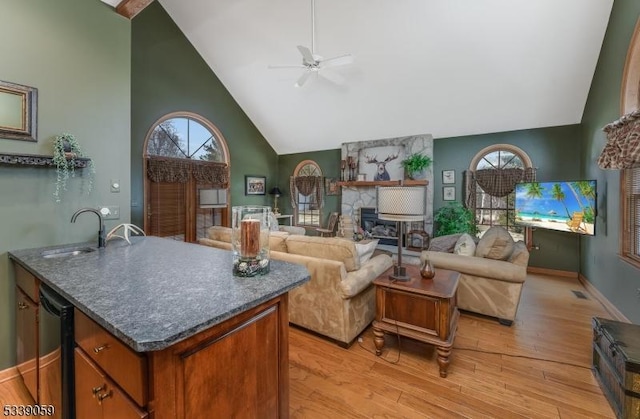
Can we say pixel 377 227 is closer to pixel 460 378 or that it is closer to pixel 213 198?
pixel 213 198

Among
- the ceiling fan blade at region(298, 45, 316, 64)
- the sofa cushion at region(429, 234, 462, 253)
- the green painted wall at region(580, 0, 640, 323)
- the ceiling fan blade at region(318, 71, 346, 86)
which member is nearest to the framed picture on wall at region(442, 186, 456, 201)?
the green painted wall at region(580, 0, 640, 323)

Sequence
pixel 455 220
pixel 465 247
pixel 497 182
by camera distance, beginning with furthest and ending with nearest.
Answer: pixel 455 220
pixel 497 182
pixel 465 247

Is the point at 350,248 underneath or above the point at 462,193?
underneath

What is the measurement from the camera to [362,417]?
1.70m

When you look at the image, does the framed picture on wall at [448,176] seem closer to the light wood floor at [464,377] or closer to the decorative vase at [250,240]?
the light wood floor at [464,377]

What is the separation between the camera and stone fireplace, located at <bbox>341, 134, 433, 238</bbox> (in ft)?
19.2

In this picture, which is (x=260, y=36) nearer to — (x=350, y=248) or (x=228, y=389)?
(x=350, y=248)

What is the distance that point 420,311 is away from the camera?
2.15 meters

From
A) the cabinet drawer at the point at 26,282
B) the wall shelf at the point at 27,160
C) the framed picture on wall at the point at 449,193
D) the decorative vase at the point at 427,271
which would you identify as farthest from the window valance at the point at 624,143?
the wall shelf at the point at 27,160

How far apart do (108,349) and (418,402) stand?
1831 millimetres

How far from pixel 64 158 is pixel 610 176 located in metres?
5.73

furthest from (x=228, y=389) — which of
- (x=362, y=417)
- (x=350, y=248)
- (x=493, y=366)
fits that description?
(x=493, y=366)

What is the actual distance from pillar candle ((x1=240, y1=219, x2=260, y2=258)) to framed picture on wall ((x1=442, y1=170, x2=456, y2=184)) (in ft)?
17.6

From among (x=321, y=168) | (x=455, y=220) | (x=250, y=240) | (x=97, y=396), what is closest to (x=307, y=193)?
(x=321, y=168)
